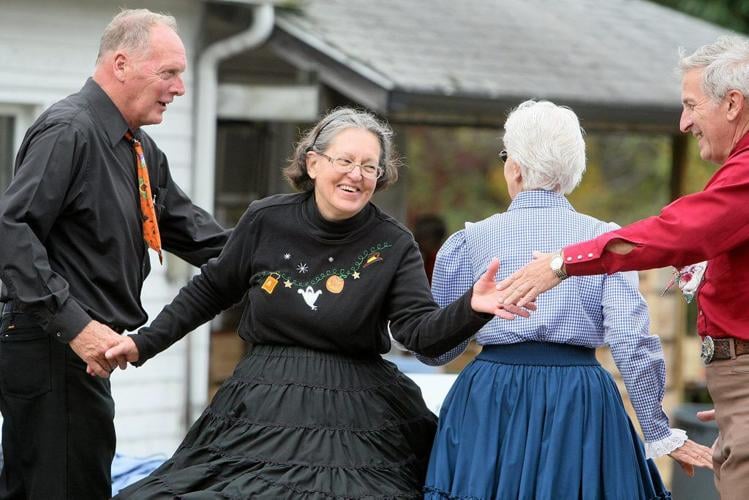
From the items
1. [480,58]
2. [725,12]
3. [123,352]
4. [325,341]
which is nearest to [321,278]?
[325,341]

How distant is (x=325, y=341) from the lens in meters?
4.21

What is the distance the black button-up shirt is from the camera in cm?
427

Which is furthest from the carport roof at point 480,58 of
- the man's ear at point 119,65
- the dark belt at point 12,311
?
the dark belt at point 12,311

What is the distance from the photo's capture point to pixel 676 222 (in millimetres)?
3697

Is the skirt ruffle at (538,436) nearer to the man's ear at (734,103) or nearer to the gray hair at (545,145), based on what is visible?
the gray hair at (545,145)

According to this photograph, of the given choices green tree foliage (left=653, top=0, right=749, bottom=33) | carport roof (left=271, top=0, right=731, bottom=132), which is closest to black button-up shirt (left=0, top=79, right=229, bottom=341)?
carport roof (left=271, top=0, right=731, bottom=132)

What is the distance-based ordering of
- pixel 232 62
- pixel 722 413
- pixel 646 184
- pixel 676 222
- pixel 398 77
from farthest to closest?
pixel 646 184
pixel 232 62
pixel 398 77
pixel 722 413
pixel 676 222

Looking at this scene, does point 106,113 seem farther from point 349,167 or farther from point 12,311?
point 349,167

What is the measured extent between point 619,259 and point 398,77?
A: 4.34m

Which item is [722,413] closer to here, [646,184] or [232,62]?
[232,62]

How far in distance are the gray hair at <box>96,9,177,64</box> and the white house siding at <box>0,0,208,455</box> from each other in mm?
2822

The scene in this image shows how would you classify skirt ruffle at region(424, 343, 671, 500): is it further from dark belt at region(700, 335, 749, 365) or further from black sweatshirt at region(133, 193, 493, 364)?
dark belt at region(700, 335, 749, 365)

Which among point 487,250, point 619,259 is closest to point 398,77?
point 487,250

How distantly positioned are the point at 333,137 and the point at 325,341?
657mm
